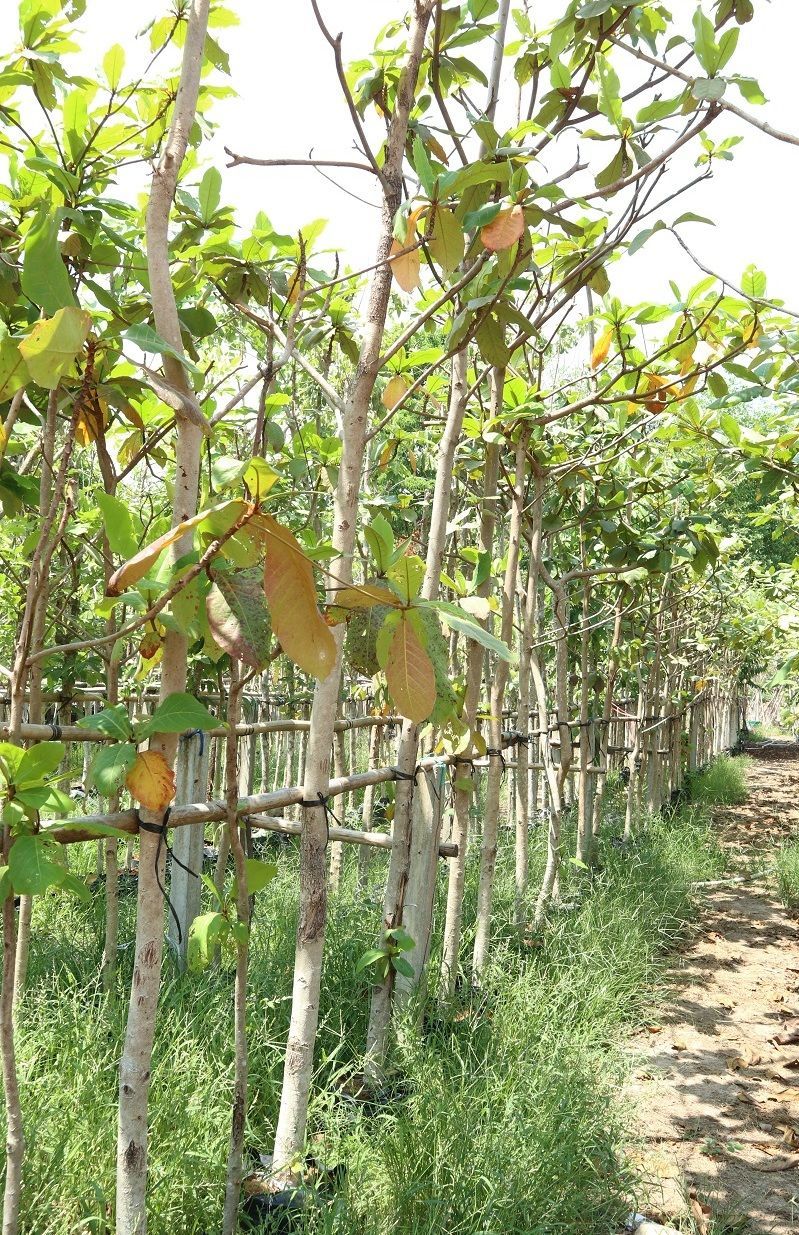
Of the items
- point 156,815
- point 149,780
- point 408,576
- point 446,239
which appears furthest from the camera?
point 446,239

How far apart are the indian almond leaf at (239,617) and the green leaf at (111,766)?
0.79 ft

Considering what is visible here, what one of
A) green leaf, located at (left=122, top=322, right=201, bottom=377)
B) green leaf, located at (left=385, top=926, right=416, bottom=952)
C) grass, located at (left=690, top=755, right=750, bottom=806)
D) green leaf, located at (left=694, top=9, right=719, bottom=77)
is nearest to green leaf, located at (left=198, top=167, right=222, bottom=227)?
green leaf, located at (left=122, top=322, right=201, bottom=377)

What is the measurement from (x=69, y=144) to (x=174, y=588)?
1.08 m

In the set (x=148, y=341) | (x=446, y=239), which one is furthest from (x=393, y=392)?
(x=148, y=341)

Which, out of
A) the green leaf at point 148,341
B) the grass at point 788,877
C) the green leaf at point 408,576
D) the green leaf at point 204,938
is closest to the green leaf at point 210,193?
the green leaf at point 148,341

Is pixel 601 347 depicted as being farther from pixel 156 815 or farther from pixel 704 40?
pixel 156 815

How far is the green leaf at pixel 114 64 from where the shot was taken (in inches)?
77.6

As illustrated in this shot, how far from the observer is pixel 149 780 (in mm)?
1350

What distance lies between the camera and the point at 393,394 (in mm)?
2445

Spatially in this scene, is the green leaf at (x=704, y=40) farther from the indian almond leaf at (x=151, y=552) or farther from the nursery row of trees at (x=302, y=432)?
the indian almond leaf at (x=151, y=552)

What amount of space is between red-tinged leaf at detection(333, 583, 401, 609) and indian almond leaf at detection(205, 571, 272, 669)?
0.42 ft

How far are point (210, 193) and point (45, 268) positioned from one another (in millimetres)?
995

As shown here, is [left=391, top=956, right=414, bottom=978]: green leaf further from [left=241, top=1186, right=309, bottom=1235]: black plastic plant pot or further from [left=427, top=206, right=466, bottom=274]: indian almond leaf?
[left=427, top=206, right=466, bottom=274]: indian almond leaf

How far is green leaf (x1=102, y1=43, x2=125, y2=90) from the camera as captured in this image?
1972 mm
